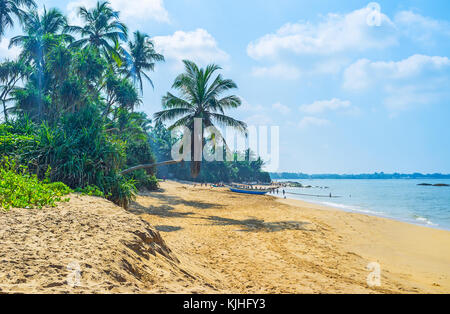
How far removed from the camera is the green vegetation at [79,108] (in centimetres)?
762

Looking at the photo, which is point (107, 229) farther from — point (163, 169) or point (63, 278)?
point (163, 169)

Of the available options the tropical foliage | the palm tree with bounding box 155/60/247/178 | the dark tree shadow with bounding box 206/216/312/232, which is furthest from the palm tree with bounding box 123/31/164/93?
the dark tree shadow with bounding box 206/216/312/232

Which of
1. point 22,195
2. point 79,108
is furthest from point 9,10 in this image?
point 22,195

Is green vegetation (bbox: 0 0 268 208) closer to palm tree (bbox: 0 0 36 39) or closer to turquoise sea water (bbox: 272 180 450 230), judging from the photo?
palm tree (bbox: 0 0 36 39)

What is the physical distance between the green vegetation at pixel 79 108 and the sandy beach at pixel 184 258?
4.39 ft

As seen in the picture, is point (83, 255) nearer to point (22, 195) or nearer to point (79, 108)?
point (22, 195)

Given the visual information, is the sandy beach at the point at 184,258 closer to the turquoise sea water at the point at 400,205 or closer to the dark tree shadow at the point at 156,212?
the dark tree shadow at the point at 156,212

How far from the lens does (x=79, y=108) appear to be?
1461 centimetres

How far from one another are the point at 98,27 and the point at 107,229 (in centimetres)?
2560

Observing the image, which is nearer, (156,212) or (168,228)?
(168,228)

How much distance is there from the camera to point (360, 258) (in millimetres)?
6660

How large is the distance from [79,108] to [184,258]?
13.7 m

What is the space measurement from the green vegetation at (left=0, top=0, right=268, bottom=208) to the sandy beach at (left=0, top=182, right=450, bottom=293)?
1.34 meters
